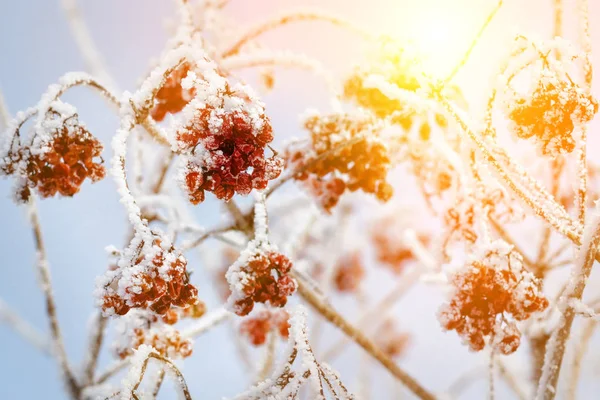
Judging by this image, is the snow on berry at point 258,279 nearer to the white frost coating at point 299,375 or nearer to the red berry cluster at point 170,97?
the white frost coating at point 299,375

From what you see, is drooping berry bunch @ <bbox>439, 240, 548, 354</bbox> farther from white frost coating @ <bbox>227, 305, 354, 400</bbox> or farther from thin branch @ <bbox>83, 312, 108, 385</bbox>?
thin branch @ <bbox>83, 312, 108, 385</bbox>

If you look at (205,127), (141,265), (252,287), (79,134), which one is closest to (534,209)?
(252,287)

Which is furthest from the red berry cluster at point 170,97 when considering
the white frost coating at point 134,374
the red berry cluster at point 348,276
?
the red berry cluster at point 348,276

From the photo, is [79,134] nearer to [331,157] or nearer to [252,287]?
[252,287]

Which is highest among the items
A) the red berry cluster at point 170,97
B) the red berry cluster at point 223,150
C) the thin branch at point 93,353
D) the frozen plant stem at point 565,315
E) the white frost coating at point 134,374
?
the red berry cluster at point 170,97

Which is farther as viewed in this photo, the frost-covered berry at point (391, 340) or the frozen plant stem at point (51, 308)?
the frost-covered berry at point (391, 340)

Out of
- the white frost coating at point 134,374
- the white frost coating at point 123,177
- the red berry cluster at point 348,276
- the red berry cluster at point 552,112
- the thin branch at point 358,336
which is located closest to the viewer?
the white frost coating at point 123,177
